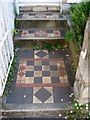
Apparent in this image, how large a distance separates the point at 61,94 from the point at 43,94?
0.29 metres

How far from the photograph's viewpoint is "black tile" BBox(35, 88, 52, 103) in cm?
306

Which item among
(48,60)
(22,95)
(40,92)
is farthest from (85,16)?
(22,95)

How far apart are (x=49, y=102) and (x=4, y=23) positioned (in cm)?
148

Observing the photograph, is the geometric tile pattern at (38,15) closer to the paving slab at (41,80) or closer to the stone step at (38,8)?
the stone step at (38,8)

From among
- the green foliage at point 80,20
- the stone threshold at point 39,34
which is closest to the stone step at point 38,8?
the stone threshold at point 39,34

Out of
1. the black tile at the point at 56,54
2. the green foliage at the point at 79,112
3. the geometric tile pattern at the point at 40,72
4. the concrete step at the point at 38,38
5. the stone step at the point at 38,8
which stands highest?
the stone step at the point at 38,8

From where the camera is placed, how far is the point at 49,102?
2990 mm

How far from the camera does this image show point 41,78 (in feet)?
11.4

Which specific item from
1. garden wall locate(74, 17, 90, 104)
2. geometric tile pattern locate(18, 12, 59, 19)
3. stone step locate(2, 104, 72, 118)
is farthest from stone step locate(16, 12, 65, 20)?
stone step locate(2, 104, 72, 118)

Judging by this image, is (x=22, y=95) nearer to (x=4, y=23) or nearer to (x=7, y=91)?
(x=7, y=91)

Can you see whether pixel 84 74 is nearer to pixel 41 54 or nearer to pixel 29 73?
pixel 29 73

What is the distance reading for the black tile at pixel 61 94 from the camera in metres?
3.03

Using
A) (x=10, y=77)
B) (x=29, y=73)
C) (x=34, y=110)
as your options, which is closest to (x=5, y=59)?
(x=10, y=77)

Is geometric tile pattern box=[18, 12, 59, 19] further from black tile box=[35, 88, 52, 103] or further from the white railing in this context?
black tile box=[35, 88, 52, 103]
